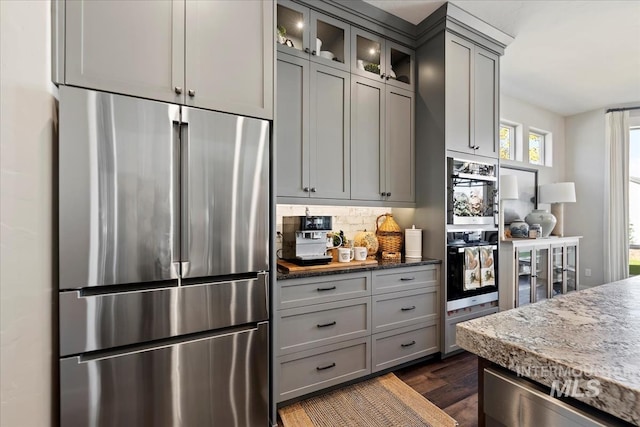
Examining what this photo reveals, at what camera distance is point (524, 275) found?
3537mm

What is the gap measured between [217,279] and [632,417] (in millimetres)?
1542

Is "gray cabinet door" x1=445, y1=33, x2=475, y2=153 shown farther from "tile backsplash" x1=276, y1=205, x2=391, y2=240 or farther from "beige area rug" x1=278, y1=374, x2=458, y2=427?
"beige area rug" x1=278, y1=374, x2=458, y2=427

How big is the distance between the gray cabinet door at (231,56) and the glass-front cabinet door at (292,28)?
0.53 metres

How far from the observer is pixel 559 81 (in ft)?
12.6

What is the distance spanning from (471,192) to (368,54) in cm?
160

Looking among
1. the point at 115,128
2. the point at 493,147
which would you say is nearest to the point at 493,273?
the point at 493,147

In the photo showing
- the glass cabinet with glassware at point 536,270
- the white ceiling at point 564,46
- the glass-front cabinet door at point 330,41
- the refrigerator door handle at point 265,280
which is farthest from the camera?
the glass cabinet with glassware at point 536,270

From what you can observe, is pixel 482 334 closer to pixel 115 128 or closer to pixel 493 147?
pixel 115 128

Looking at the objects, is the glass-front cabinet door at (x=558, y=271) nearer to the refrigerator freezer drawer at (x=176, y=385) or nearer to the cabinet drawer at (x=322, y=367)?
the cabinet drawer at (x=322, y=367)

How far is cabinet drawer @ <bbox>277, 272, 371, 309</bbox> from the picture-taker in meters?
1.89

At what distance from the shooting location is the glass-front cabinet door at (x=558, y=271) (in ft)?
13.1

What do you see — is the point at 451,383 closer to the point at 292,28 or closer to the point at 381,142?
the point at 381,142

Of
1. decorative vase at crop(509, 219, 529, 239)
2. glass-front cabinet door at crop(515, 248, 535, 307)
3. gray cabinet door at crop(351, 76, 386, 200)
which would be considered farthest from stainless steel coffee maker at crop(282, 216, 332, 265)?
decorative vase at crop(509, 219, 529, 239)

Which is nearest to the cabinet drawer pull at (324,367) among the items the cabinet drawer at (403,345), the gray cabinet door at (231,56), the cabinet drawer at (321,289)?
the cabinet drawer at (403,345)
